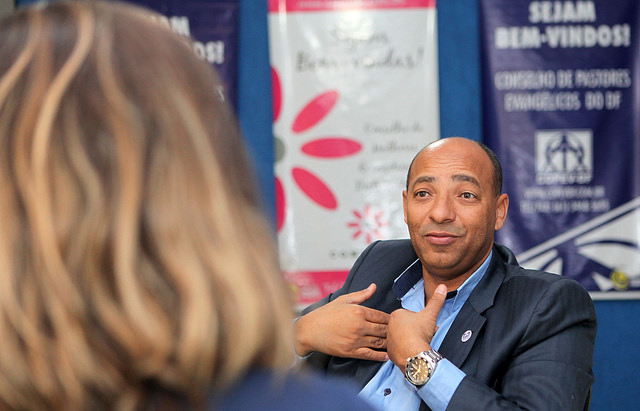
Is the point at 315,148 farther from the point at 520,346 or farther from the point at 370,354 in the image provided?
the point at 520,346

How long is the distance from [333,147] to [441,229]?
59.8 inches

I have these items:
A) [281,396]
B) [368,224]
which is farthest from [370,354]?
[368,224]

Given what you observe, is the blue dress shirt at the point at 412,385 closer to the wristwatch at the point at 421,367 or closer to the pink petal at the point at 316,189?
the wristwatch at the point at 421,367

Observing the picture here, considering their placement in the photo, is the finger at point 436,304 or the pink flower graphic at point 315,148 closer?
the finger at point 436,304

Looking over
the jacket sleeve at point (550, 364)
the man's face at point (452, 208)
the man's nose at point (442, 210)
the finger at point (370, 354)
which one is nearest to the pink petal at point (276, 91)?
the man's face at point (452, 208)

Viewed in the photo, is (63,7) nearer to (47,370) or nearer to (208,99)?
(208,99)

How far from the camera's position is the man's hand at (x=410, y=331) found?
5.45 ft

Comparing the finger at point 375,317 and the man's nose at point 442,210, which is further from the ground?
→ the man's nose at point 442,210

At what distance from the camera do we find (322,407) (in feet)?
1.91

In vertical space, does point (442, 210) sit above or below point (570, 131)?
below

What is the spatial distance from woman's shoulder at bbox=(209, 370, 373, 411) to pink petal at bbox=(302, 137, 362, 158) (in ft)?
9.38

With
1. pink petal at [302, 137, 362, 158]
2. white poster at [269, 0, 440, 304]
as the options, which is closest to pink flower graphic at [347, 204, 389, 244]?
white poster at [269, 0, 440, 304]

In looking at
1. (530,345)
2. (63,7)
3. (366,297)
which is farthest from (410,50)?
(63,7)

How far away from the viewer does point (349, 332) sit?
6.00 ft
